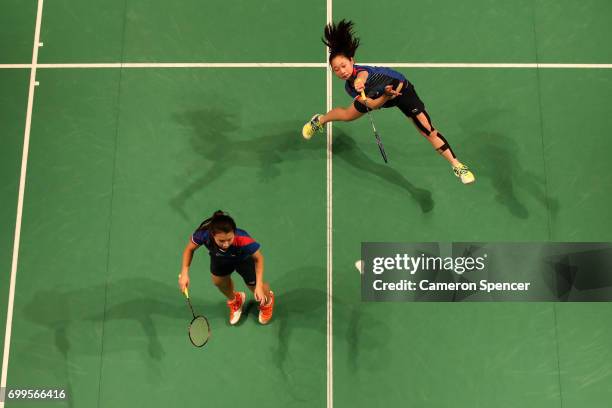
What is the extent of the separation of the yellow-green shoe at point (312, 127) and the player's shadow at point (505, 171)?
1.75m

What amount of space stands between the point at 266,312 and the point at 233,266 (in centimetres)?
82

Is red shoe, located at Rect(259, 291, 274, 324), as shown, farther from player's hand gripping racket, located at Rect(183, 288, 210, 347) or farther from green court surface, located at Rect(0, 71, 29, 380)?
green court surface, located at Rect(0, 71, 29, 380)

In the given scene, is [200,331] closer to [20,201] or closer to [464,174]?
[20,201]

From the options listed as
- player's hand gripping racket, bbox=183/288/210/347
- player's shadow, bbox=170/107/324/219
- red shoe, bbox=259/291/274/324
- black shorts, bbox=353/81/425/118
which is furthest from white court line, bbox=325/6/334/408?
player's hand gripping racket, bbox=183/288/210/347

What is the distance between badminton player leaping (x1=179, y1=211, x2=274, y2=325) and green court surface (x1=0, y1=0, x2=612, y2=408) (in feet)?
0.89

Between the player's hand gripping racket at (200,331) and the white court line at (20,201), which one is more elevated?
the white court line at (20,201)

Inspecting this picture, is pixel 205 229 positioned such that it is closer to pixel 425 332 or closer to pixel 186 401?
pixel 186 401

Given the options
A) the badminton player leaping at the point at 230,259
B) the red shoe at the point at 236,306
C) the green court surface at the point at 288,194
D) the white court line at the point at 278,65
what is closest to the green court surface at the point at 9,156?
the green court surface at the point at 288,194

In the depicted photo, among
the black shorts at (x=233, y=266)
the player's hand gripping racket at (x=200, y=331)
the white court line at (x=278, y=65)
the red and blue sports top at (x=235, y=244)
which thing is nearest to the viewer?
the red and blue sports top at (x=235, y=244)

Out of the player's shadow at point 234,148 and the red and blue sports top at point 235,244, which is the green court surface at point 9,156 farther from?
the red and blue sports top at point 235,244

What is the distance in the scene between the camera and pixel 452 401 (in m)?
5.85

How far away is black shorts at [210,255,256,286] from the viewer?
531 centimetres

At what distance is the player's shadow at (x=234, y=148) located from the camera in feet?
21.6

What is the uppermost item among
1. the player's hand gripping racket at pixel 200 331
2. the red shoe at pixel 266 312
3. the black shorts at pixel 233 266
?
the black shorts at pixel 233 266
